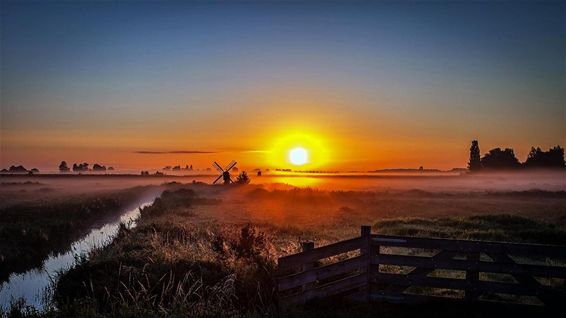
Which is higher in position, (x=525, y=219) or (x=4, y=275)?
(x=525, y=219)

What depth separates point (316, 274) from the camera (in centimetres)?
1256

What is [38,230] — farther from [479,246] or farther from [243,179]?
[243,179]

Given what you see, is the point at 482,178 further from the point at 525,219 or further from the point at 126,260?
the point at 126,260

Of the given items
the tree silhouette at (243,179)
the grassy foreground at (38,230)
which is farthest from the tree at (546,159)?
the grassy foreground at (38,230)

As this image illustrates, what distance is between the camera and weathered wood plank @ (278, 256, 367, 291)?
12.3 m

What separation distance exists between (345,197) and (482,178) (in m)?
53.8

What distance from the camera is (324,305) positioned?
1244cm

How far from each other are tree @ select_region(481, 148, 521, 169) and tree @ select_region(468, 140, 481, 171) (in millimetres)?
2914

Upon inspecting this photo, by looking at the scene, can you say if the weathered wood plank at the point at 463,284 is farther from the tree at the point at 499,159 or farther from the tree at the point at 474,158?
the tree at the point at 499,159

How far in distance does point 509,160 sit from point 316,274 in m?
114

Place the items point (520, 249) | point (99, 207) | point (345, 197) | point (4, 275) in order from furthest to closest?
1. point (345, 197)
2. point (99, 207)
3. point (4, 275)
4. point (520, 249)

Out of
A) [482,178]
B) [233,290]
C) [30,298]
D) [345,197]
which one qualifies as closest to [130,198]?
[345,197]

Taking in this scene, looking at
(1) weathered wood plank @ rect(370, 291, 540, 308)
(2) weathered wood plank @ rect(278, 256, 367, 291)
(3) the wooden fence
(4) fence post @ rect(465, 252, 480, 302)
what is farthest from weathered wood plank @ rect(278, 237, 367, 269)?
(4) fence post @ rect(465, 252, 480, 302)

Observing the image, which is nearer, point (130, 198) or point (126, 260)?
point (126, 260)
